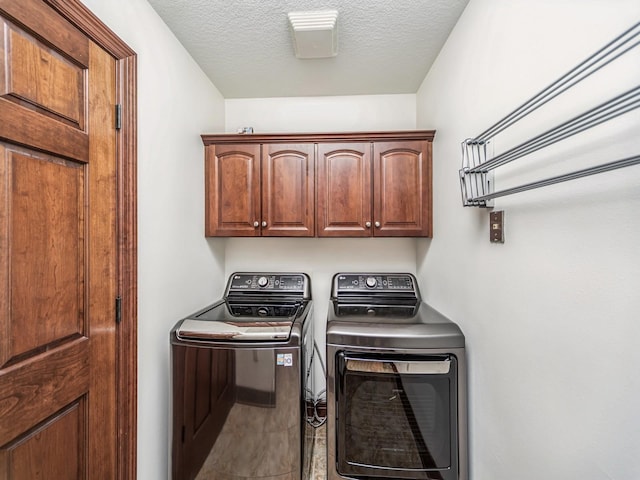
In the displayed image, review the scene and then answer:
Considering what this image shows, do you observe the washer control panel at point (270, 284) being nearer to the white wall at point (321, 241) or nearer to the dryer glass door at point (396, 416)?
the white wall at point (321, 241)

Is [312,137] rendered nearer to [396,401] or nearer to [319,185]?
[319,185]

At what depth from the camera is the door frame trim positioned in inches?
47.6

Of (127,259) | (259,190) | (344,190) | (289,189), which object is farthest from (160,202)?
(344,190)

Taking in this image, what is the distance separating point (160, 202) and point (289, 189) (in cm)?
82

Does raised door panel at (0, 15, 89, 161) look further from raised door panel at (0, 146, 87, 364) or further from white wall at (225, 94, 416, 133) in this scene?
white wall at (225, 94, 416, 133)

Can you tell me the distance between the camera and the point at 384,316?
170 centimetres

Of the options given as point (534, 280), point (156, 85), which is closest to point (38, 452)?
point (156, 85)

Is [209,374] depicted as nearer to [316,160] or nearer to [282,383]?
[282,383]

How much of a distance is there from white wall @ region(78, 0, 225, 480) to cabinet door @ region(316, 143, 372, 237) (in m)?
0.85

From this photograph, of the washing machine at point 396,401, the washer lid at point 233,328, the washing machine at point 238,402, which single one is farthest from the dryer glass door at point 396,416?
the washer lid at point 233,328

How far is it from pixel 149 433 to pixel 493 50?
7.52ft

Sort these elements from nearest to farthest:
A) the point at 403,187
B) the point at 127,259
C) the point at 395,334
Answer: the point at 127,259, the point at 395,334, the point at 403,187

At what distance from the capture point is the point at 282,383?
142 cm

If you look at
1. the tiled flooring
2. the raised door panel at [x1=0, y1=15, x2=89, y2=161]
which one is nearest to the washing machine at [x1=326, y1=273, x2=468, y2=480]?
the tiled flooring
